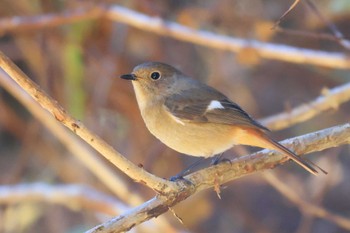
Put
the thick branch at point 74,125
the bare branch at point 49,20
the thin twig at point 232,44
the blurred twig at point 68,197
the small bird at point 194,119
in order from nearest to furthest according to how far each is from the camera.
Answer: the thick branch at point 74,125 < the small bird at point 194,119 < the thin twig at point 232,44 < the blurred twig at point 68,197 < the bare branch at point 49,20

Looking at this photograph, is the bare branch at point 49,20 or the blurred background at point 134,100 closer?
the bare branch at point 49,20

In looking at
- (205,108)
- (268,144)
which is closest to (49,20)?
(205,108)

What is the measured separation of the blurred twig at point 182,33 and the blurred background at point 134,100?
0.54 ft

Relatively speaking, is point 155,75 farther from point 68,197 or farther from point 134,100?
point 134,100

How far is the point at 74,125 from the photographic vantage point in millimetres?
2297

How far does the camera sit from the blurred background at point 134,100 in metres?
5.08

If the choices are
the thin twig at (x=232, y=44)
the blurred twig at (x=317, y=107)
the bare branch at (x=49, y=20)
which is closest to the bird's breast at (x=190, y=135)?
the blurred twig at (x=317, y=107)

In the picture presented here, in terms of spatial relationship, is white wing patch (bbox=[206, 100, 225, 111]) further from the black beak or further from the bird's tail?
the black beak

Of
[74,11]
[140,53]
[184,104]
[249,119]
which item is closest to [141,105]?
[184,104]

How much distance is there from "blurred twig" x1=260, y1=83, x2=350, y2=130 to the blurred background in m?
0.86

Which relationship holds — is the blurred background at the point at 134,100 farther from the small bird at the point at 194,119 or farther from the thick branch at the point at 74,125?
the thick branch at the point at 74,125

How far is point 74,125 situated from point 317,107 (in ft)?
6.16

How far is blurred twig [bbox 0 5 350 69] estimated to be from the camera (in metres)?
4.00

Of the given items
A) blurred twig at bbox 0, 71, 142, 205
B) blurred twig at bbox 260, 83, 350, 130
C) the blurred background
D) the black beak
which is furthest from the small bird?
the blurred background
